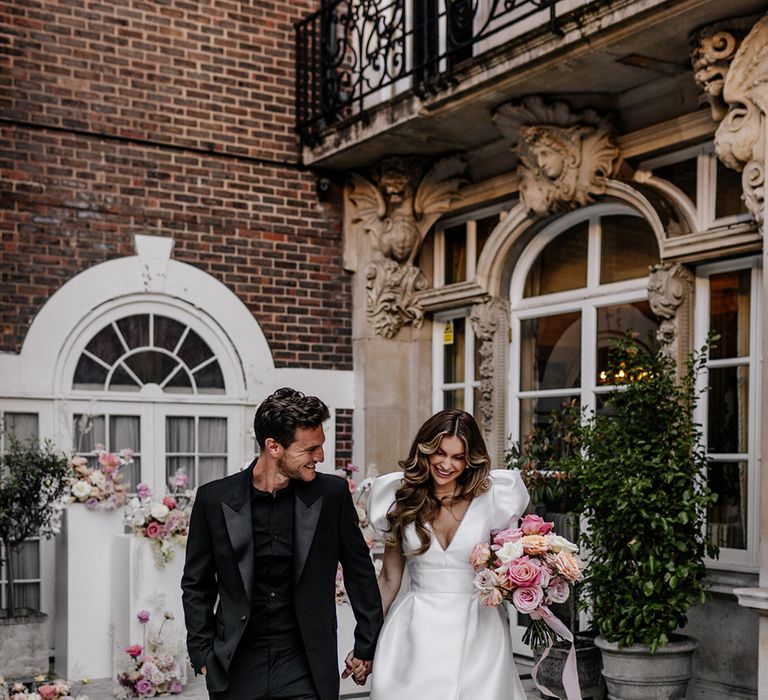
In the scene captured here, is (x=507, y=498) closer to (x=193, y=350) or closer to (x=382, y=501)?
(x=382, y=501)

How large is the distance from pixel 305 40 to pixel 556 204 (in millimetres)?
2784

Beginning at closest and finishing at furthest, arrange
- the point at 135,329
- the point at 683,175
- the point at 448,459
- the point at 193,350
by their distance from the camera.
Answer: the point at 448,459
the point at 683,175
the point at 135,329
the point at 193,350

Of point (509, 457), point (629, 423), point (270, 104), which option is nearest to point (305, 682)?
point (629, 423)

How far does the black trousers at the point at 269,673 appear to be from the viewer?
3.47 metres

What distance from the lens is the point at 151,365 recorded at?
27.1ft

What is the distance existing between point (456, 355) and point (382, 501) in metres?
4.64

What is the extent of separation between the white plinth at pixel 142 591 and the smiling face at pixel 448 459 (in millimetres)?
3372

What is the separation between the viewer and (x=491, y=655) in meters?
3.96

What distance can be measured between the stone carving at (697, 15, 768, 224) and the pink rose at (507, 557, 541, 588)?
2744mm

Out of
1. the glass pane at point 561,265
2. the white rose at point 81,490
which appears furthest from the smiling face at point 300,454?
the glass pane at point 561,265

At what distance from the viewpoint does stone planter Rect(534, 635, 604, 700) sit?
609cm

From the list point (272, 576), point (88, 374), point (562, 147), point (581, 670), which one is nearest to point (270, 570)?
point (272, 576)

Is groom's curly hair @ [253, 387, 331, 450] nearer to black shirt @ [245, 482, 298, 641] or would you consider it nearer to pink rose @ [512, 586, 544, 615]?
black shirt @ [245, 482, 298, 641]

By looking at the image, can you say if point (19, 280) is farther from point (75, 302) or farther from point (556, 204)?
point (556, 204)
